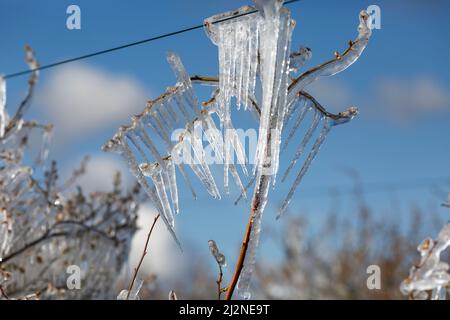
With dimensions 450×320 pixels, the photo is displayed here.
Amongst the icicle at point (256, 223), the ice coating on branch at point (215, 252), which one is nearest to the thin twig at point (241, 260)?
the icicle at point (256, 223)

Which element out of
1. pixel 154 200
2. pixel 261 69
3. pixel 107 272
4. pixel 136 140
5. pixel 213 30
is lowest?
pixel 107 272

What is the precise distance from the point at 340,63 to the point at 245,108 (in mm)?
331

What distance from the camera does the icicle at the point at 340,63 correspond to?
197cm

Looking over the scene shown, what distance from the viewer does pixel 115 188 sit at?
19.7 ft

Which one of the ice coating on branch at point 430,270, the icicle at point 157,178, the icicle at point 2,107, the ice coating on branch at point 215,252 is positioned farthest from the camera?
the icicle at point 2,107

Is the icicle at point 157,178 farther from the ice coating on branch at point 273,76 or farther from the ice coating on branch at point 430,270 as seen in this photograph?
the ice coating on branch at point 430,270

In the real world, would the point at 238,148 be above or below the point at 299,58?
Answer: below

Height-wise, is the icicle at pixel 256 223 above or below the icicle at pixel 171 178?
below

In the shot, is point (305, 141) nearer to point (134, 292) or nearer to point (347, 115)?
point (347, 115)

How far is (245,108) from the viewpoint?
1.99 m

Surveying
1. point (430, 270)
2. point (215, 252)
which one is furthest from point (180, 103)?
point (430, 270)
